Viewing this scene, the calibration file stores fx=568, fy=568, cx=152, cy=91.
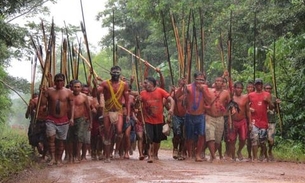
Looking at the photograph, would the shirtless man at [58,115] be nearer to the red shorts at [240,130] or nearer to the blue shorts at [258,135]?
the red shorts at [240,130]

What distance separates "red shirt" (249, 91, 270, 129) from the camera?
1106cm

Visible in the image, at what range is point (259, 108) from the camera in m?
11.1

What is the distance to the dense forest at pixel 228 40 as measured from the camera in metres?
12.0

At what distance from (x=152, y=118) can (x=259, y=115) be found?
6.93ft

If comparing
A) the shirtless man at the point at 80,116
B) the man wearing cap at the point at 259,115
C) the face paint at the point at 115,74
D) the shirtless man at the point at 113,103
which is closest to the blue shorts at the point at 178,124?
the shirtless man at the point at 113,103

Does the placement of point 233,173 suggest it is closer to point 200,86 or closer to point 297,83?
point 200,86

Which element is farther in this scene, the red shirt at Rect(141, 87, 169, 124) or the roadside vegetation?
the roadside vegetation

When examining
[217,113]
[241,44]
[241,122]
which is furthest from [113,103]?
[241,44]

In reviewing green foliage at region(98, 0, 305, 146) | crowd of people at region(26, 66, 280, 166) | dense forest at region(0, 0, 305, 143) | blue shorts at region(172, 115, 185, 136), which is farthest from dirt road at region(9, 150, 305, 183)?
green foliage at region(98, 0, 305, 146)

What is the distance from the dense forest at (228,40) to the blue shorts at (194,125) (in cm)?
118

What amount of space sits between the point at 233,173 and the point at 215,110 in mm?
2984

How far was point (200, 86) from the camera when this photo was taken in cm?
1061

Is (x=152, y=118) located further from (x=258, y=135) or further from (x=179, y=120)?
(x=258, y=135)

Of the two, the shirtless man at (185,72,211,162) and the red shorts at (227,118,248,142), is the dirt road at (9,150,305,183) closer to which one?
the shirtless man at (185,72,211,162)
